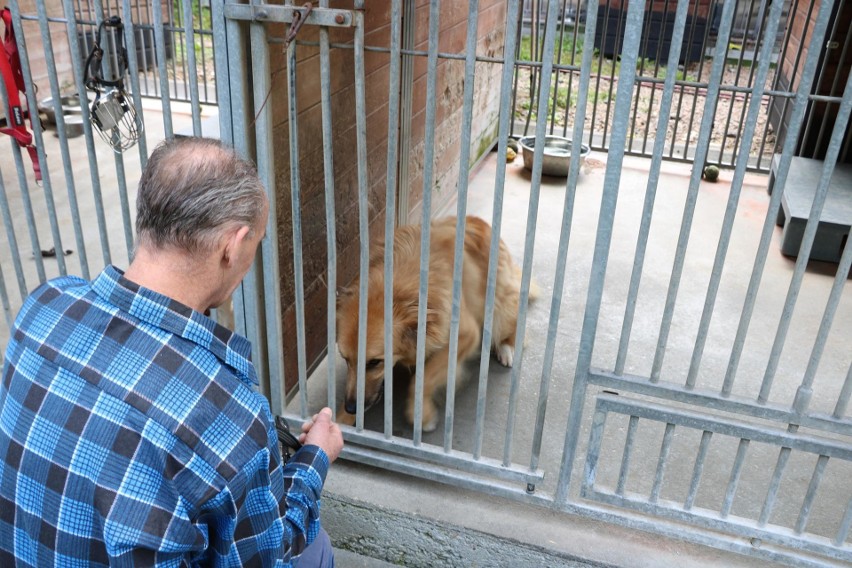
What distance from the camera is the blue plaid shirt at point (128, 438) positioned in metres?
1.29

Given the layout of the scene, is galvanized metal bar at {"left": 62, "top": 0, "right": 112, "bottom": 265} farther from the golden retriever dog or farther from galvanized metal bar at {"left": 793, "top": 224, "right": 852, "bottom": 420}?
galvanized metal bar at {"left": 793, "top": 224, "right": 852, "bottom": 420}

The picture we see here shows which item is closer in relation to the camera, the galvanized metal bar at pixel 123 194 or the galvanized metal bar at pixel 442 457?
the galvanized metal bar at pixel 123 194

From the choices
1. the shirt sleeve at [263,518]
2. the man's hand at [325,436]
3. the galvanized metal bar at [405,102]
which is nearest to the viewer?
the shirt sleeve at [263,518]

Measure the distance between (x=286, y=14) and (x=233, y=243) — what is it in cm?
114

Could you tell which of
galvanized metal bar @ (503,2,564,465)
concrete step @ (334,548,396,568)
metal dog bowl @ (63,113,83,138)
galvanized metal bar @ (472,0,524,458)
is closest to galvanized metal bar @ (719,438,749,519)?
galvanized metal bar @ (503,2,564,465)

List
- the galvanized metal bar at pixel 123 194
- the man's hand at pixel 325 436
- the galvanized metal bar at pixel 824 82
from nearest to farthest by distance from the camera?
1. the man's hand at pixel 325 436
2. the galvanized metal bar at pixel 123 194
3. the galvanized metal bar at pixel 824 82

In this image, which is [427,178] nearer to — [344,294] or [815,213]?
[344,294]

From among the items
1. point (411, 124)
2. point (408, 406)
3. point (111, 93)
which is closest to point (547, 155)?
point (411, 124)

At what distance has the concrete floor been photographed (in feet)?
9.71

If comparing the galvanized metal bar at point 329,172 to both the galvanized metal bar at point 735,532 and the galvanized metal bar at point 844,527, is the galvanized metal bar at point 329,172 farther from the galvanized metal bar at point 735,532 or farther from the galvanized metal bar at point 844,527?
the galvanized metal bar at point 844,527

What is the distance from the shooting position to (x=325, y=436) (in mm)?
1964

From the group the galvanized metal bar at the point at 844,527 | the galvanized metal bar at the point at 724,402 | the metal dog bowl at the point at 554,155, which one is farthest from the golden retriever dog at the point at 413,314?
the metal dog bowl at the point at 554,155

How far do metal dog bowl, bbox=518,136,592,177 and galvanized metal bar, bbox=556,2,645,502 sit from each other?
14.7 feet

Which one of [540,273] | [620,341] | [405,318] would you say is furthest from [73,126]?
[620,341]
